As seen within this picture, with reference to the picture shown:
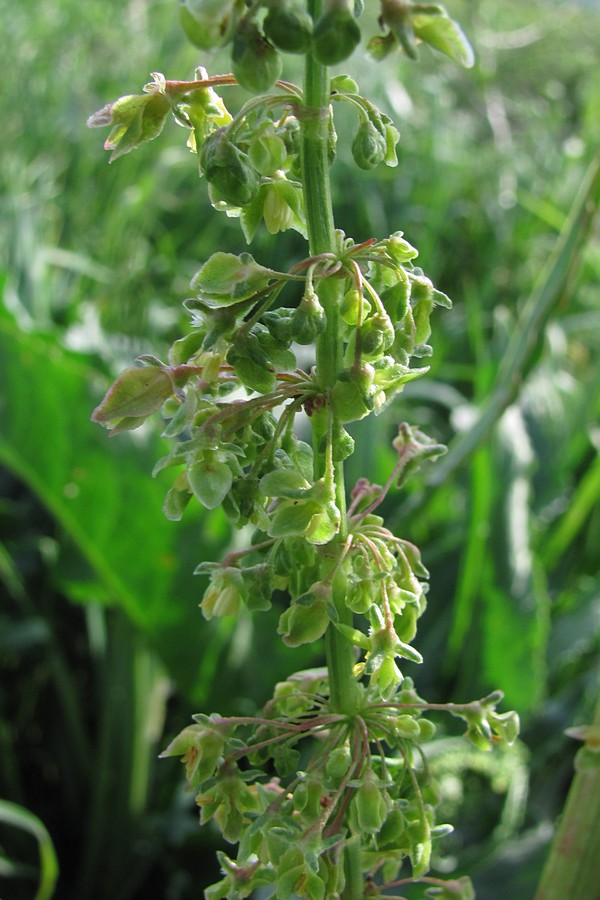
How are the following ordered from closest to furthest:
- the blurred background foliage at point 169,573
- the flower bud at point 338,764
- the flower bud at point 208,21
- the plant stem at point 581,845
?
the flower bud at point 208,21
the flower bud at point 338,764
the plant stem at point 581,845
the blurred background foliage at point 169,573

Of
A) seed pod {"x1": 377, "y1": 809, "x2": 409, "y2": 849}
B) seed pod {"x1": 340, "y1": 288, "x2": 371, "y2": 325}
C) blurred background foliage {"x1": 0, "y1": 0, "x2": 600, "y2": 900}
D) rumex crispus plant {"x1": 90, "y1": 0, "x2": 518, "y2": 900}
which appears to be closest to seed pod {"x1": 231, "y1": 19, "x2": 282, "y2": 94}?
rumex crispus plant {"x1": 90, "y1": 0, "x2": 518, "y2": 900}

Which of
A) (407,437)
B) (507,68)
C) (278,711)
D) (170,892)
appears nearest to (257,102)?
(407,437)

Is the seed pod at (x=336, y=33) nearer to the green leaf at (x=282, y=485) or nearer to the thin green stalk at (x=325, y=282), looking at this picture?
the thin green stalk at (x=325, y=282)

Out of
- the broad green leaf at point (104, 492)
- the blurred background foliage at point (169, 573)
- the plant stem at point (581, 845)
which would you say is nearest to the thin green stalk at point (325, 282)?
the plant stem at point (581, 845)

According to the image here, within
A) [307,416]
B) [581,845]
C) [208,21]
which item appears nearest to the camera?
[208,21]

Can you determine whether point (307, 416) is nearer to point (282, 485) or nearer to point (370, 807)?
point (282, 485)

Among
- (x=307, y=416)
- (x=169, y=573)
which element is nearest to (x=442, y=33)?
(x=307, y=416)

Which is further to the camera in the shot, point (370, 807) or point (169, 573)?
point (169, 573)

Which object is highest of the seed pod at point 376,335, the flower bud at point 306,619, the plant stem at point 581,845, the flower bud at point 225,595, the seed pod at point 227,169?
the seed pod at point 227,169

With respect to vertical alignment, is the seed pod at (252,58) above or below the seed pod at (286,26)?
below
